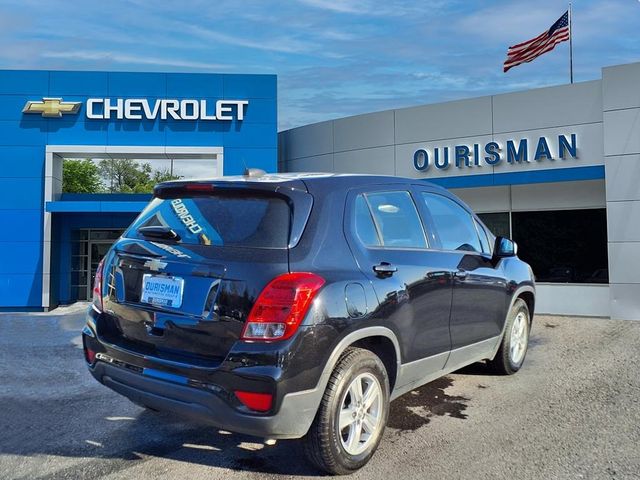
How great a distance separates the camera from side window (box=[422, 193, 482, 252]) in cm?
446

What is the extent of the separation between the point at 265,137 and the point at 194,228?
12.5 metres

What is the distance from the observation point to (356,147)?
1441 cm

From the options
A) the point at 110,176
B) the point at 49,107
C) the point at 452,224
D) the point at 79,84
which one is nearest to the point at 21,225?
the point at 49,107

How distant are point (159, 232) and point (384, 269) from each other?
1.46m

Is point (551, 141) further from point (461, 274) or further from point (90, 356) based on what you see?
point (90, 356)

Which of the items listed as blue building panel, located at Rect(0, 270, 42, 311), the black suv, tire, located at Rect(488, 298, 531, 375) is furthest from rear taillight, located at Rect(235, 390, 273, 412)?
blue building panel, located at Rect(0, 270, 42, 311)

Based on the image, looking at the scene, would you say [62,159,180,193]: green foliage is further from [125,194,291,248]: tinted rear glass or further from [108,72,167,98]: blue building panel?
[125,194,291,248]: tinted rear glass

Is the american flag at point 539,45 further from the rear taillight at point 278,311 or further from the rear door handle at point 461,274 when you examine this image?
the rear taillight at point 278,311

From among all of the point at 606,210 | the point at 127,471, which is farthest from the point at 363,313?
the point at 606,210

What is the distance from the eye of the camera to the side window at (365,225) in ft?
11.8

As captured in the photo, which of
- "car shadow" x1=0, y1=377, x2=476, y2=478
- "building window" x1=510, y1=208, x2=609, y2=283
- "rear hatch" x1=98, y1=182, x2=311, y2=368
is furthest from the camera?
"building window" x1=510, y1=208, x2=609, y2=283

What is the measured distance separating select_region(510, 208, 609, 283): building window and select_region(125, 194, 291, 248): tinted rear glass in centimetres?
1051

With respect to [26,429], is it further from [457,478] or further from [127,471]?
[457,478]

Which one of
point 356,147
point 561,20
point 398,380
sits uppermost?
point 561,20
